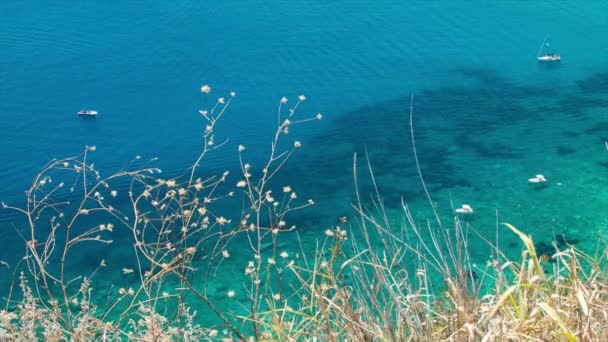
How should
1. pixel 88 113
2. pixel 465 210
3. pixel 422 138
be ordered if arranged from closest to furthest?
pixel 465 210 → pixel 88 113 → pixel 422 138

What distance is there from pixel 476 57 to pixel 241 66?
426 centimetres

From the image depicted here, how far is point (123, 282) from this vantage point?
23.5 feet

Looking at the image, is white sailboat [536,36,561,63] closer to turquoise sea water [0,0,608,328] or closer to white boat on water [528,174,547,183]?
turquoise sea water [0,0,608,328]

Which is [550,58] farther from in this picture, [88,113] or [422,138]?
[88,113]

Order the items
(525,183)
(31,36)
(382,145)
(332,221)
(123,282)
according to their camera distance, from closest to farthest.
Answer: (123,282) → (332,221) → (525,183) → (382,145) → (31,36)

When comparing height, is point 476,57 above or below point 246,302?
above

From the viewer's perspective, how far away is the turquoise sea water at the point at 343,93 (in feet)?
28.7

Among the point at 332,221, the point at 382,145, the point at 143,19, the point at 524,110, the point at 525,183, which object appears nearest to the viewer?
the point at 332,221

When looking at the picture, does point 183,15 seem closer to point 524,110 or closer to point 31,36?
point 31,36

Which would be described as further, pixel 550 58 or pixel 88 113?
pixel 550 58

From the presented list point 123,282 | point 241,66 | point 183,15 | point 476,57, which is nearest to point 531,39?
point 476,57

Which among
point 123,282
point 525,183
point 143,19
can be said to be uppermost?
point 143,19

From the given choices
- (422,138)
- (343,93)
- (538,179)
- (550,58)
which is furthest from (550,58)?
(343,93)

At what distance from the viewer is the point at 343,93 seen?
10.8m
